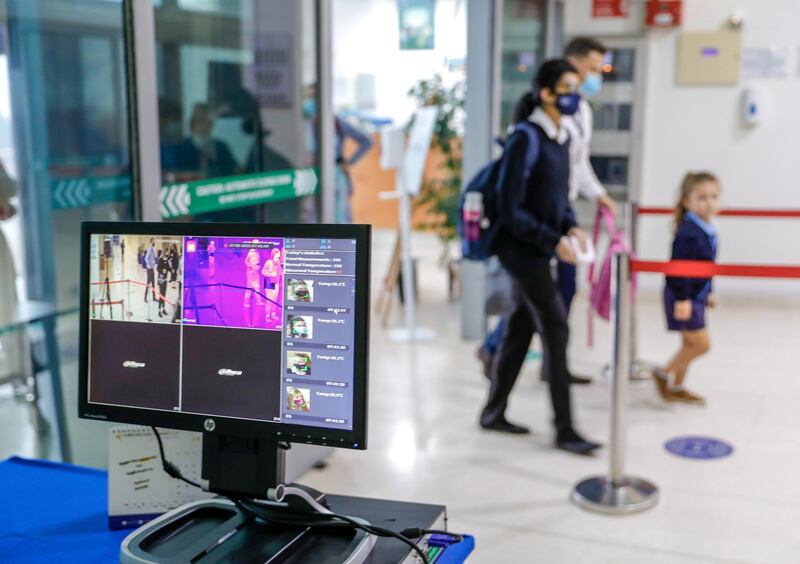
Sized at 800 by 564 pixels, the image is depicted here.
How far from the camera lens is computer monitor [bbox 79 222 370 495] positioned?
148cm

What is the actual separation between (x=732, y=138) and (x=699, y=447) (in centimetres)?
365

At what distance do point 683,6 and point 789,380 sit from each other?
10.4 feet

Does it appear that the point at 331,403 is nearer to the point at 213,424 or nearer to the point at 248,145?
the point at 213,424

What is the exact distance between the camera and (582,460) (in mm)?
3850

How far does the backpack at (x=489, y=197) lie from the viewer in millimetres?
3713

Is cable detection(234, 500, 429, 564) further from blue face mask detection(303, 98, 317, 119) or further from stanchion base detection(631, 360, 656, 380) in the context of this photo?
stanchion base detection(631, 360, 656, 380)

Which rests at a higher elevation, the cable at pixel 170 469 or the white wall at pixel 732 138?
the white wall at pixel 732 138

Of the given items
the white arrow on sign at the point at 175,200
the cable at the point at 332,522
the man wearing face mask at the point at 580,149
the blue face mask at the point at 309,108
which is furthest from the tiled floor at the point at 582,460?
the cable at the point at 332,522

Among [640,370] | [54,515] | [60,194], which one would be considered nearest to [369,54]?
[640,370]

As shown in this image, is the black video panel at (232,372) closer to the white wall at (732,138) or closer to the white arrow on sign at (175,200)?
the white arrow on sign at (175,200)

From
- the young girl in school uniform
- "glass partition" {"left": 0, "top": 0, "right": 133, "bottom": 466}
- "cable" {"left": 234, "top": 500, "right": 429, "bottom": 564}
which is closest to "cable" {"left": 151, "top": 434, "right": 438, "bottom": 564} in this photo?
"cable" {"left": 234, "top": 500, "right": 429, "bottom": 564}

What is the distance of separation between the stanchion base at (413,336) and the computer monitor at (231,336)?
14.3 feet

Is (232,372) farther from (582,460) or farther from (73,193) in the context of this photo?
(582,460)

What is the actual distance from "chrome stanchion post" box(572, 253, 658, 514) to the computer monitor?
1.91 metres
